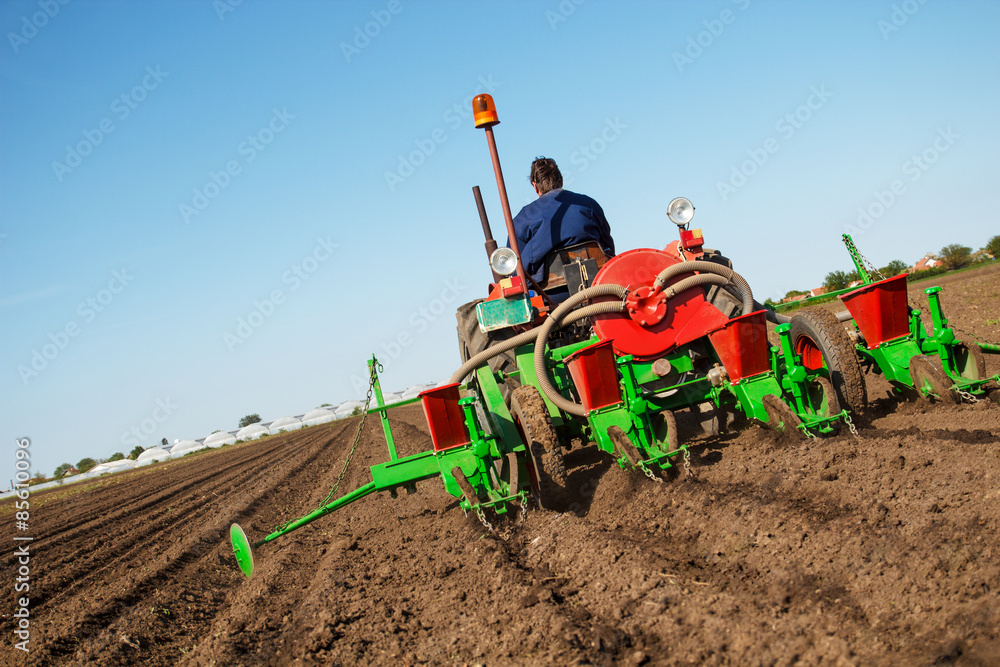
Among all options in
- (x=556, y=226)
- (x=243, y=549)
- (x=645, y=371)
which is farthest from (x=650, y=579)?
(x=556, y=226)

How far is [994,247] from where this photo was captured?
30.7 metres

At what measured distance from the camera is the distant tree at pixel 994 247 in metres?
30.4

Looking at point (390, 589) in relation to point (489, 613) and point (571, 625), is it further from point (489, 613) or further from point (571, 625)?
point (571, 625)

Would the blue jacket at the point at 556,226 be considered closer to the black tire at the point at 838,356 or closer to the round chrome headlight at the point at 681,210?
Answer: the round chrome headlight at the point at 681,210

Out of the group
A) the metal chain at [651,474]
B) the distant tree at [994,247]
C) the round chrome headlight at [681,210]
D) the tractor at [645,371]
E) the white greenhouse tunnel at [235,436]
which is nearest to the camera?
the metal chain at [651,474]

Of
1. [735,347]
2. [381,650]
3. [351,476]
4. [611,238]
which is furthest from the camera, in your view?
[351,476]

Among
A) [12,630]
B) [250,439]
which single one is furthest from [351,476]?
[250,439]

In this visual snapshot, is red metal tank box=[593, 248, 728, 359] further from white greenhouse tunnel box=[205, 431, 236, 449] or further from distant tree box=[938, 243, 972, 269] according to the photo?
white greenhouse tunnel box=[205, 431, 236, 449]

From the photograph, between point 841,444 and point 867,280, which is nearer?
point 841,444

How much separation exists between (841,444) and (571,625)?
Result: 6.69 feet

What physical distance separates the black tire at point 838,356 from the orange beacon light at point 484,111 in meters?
2.84

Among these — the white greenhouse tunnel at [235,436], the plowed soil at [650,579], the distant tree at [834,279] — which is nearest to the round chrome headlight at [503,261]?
the plowed soil at [650,579]

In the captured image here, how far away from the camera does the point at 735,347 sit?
4.71 metres

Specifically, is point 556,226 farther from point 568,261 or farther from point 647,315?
point 647,315
